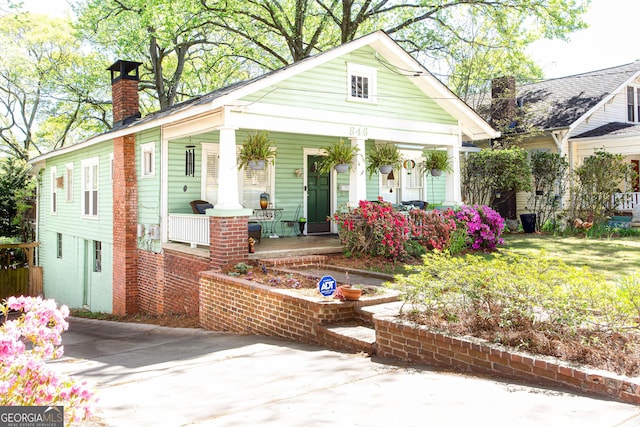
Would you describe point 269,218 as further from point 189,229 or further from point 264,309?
point 264,309

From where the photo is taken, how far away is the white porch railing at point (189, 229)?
33.7 ft

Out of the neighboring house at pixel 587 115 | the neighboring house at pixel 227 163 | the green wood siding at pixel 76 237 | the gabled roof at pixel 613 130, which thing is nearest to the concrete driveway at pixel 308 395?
the neighboring house at pixel 227 163

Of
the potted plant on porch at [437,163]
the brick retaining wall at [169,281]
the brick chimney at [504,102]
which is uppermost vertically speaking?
the brick chimney at [504,102]

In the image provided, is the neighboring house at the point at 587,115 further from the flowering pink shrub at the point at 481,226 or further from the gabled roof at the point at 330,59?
the flowering pink shrub at the point at 481,226

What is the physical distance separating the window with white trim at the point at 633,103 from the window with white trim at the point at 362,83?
51.0ft

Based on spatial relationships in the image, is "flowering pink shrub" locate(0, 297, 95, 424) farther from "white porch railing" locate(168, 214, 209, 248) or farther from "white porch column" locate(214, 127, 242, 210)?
"white porch railing" locate(168, 214, 209, 248)

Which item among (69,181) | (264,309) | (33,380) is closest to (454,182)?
(264,309)

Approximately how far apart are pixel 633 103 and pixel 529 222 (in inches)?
Answer: 372

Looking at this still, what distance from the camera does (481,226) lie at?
485 inches

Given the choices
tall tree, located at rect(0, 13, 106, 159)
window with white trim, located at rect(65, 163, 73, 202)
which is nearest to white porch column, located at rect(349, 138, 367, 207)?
window with white trim, located at rect(65, 163, 73, 202)

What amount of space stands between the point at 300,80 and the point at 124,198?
5.71 metres

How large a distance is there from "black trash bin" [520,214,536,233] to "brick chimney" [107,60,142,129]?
42.8 feet

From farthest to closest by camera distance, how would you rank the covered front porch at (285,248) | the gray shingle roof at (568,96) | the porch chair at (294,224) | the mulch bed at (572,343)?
the gray shingle roof at (568,96) → the porch chair at (294,224) → the covered front porch at (285,248) → the mulch bed at (572,343)

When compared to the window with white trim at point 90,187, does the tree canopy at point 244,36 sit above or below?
above
